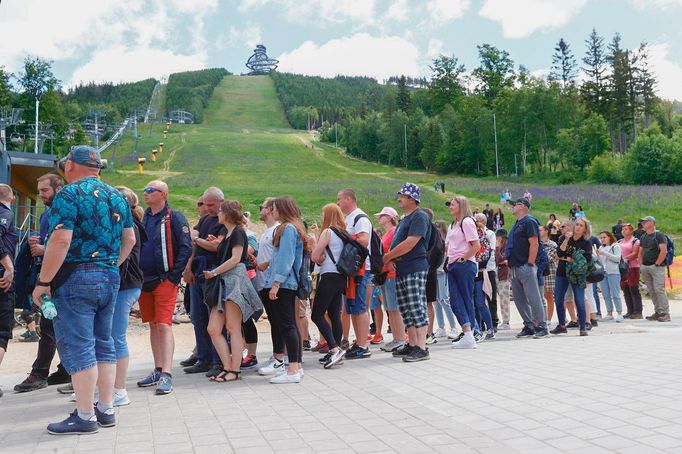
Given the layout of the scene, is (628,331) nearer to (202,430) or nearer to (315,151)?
(202,430)

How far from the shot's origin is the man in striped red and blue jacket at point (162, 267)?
6.41 m

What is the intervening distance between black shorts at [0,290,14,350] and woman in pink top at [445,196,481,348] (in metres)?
5.34

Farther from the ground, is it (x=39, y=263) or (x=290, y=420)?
(x=39, y=263)

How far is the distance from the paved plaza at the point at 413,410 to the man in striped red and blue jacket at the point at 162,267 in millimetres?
398

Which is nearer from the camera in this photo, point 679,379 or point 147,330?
point 679,379

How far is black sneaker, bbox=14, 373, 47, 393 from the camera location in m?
6.79

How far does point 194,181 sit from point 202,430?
49176 millimetres

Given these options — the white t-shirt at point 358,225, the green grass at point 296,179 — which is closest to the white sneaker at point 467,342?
the white t-shirt at point 358,225

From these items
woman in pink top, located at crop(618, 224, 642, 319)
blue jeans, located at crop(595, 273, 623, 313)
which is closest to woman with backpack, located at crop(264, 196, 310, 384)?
blue jeans, located at crop(595, 273, 623, 313)

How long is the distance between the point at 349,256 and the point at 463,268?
2190 mm

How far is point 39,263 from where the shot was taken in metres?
6.47

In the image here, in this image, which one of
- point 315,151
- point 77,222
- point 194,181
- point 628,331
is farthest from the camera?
point 315,151

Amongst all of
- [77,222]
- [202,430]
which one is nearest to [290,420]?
[202,430]

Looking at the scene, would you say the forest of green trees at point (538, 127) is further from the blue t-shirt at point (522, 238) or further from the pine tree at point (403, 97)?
the blue t-shirt at point (522, 238)
